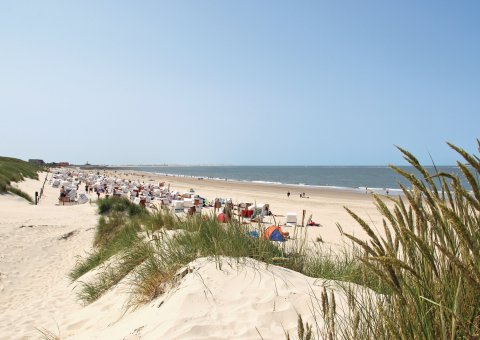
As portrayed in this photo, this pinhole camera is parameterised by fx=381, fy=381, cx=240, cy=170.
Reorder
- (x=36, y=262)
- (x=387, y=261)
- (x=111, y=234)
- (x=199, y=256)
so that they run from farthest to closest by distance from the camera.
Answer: (x=111, y=234) < (x=36, y=262) < (x=199, y=256) < (x=387, y=261)

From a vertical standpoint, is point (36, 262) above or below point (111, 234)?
below

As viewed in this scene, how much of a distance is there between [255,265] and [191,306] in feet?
2.88

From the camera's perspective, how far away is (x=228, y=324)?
2.86 m

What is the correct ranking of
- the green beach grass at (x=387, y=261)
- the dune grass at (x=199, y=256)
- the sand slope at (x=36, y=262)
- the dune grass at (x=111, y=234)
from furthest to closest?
the dune grass at (x=111, y=234), the sand slope at (x=36, y=262), the dune grass at (x=199, y=256), the green beach grass at (x=387, y=261)

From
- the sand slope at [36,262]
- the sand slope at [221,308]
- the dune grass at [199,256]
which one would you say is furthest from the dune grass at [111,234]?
the sand slope at [221,308]

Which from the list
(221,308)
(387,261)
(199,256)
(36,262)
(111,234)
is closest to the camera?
(387,261)

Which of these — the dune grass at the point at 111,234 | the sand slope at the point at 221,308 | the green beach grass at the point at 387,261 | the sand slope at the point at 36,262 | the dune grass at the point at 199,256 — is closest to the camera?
the green beach grass at the point at 387,261

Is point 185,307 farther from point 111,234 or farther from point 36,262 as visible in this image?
point 36,262

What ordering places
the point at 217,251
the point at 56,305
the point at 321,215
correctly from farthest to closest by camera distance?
the point at 321,215
the point at 56,305
the point at 217,251

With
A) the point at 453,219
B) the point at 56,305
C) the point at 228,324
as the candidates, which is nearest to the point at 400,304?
the point at 453,219

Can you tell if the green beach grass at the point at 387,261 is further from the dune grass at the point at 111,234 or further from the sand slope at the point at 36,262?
the sand slope at the point at 36,262

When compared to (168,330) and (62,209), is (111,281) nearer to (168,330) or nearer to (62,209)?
(168,330)

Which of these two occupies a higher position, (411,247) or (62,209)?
(411,247)

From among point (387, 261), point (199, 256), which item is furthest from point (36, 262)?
point (387, 261)
